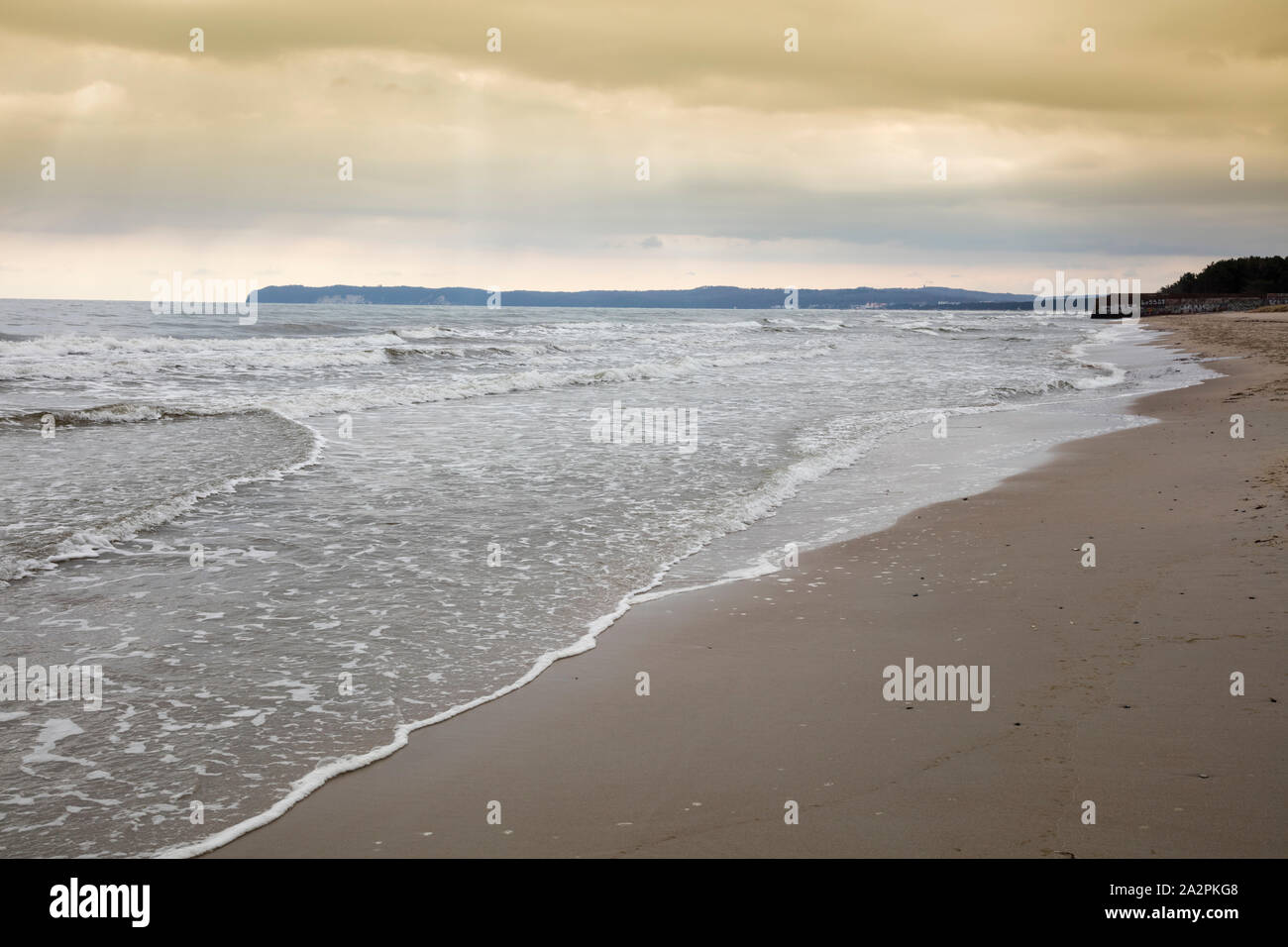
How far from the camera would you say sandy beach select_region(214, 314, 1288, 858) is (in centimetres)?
331

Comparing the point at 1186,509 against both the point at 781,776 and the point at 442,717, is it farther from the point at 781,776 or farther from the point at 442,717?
the point at 442,717

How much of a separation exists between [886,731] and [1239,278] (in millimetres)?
137338

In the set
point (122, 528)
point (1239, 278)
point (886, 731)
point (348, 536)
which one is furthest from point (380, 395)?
point (1239, 278)

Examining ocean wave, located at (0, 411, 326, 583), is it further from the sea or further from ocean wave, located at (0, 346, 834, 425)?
ocean wave, located at (0, 346, 834, 425)

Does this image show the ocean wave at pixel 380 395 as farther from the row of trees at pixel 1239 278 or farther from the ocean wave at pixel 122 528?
the row of trees at pixel 1239 278

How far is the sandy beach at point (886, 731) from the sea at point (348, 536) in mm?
393

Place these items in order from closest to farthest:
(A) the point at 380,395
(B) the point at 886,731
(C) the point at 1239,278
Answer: (B) the point at 886,731 → (A) the point at 380,395 → (C) the point at 1239,278

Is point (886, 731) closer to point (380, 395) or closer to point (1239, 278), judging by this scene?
point (380, 395)

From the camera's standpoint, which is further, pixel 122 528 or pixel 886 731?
pixel 122 528

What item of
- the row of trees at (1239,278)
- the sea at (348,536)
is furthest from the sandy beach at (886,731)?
the row of trees at (1239,278)

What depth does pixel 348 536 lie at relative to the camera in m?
7.96

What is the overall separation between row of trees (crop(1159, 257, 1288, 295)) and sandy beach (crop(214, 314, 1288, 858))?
4852 inches

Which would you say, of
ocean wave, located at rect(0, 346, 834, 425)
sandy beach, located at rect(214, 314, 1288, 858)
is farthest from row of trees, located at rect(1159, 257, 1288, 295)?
sandy beach, located at rect(214, 314, 1288, 858)
